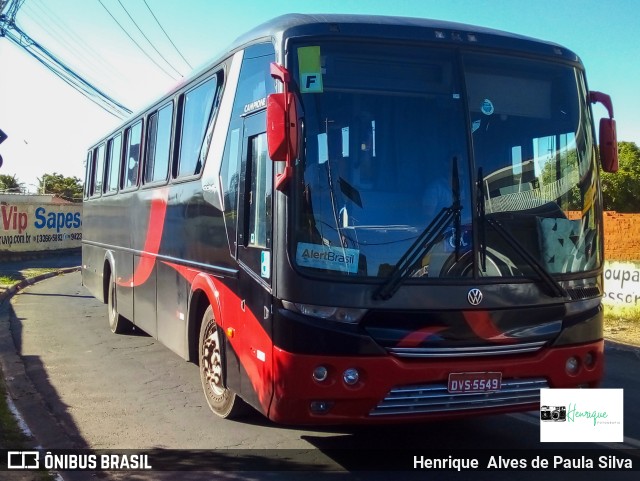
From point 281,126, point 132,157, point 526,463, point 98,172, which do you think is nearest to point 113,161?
point 98,172

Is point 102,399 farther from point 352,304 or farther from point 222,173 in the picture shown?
point 352,304

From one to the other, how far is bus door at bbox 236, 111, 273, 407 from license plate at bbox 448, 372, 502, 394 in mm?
1310

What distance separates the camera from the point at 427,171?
5254 millimetres

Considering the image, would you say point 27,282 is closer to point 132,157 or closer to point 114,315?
point 114,315

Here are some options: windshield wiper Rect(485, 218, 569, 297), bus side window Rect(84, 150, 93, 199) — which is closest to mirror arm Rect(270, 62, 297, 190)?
windshield wiper Rect(485, 218, 569, 297)

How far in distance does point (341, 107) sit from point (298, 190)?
2.27 ft

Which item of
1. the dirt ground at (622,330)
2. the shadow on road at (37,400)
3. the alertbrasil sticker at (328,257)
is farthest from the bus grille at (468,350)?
the dirt ground at (622,330)

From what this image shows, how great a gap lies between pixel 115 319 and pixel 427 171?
8025mm

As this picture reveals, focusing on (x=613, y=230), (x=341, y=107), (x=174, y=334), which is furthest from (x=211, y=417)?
(x=613, y=230)

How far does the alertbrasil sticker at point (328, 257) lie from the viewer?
5.02m

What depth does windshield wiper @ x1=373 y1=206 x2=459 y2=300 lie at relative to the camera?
16.4 ft

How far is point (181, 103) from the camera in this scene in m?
8.32

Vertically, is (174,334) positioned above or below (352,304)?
below

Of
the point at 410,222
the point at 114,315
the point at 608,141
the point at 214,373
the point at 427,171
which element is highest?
the point at 608,141
